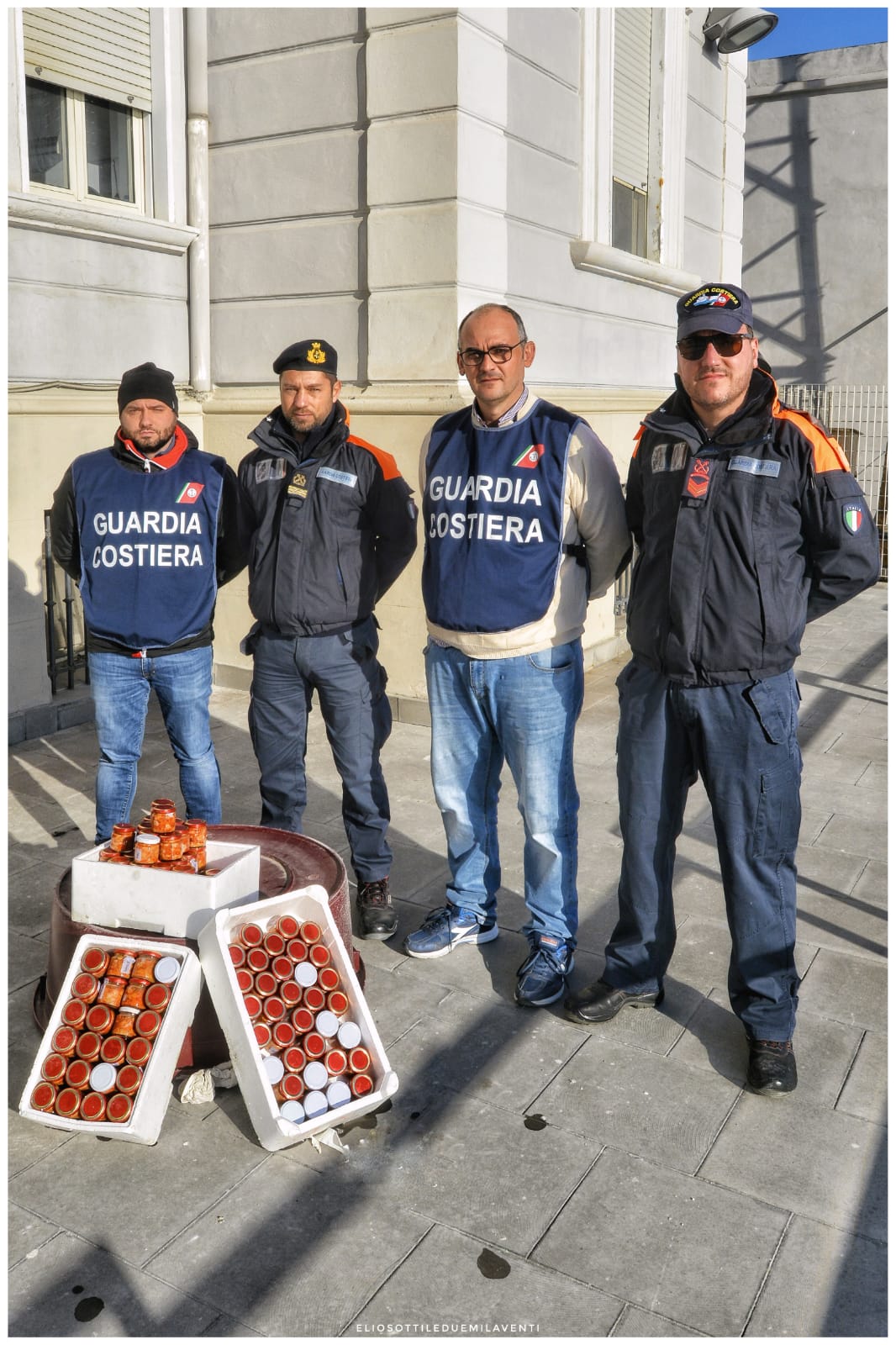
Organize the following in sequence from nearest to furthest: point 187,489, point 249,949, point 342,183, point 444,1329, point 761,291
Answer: point 444,1329
point 249,949
point 187,489
point 342,183
point 761,291

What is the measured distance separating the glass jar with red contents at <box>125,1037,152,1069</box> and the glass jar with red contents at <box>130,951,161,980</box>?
0.57 feet

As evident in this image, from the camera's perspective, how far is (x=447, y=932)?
4.54m

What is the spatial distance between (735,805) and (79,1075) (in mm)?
2113

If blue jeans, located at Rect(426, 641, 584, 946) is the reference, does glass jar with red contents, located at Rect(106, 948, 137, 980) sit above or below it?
below

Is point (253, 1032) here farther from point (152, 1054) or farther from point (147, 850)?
point (147, 850)

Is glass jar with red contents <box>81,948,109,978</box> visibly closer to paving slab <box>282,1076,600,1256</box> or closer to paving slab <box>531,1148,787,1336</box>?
paving slab <box>282,1076,600,1256</box>

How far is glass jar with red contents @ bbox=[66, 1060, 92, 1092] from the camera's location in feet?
10.8

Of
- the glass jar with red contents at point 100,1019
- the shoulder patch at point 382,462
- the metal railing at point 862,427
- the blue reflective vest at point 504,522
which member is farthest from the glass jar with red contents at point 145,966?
the metal railing at point 862,427

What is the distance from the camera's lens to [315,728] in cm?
761

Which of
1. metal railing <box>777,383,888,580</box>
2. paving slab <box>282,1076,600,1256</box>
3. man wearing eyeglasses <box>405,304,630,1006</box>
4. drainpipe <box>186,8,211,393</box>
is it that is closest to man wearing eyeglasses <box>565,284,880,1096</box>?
man wearing eyeglasses <box>405,304,630,1006</box>

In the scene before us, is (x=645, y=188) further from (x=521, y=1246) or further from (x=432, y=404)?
(x=521, y=1246)

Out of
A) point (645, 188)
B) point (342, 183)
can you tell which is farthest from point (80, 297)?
point (645, 188)

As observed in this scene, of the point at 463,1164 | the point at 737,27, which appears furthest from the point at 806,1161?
Answer: the point at 737,27

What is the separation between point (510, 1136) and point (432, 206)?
19.0ft
